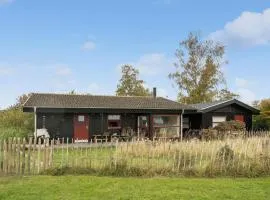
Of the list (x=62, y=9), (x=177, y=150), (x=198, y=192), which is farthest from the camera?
(x=62, y=9)

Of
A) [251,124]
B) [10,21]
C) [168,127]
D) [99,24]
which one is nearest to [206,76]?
[251,124]

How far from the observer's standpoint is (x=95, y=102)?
91.0 ft

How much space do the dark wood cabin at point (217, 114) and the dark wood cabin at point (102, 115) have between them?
1449 mm

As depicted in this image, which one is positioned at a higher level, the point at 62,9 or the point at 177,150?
the point at 62,9

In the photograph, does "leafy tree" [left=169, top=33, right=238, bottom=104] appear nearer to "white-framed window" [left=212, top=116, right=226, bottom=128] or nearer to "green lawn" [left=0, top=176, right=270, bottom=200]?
"white-framed window" [left=212, top=116, right=226, bottom=128]

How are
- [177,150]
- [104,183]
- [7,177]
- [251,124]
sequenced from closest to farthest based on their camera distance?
1. [104,183]
2. [7,177]
3. [177,150]
4. [251,124]

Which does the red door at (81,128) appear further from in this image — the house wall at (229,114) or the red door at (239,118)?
the red door at (239,118)

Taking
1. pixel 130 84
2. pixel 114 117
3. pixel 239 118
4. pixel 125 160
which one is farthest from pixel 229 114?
pixel 125 160

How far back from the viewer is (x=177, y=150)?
1193cm

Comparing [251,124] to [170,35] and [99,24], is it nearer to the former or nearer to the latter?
[170,35]

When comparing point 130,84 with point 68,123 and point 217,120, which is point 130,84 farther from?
point 68,123

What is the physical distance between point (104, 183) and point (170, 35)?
41.9 feet

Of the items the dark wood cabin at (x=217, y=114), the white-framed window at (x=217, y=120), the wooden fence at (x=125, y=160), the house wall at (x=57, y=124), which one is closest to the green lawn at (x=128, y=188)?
the wooden fence at (x=125, y=160)

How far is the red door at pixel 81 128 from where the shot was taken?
1055 inches
